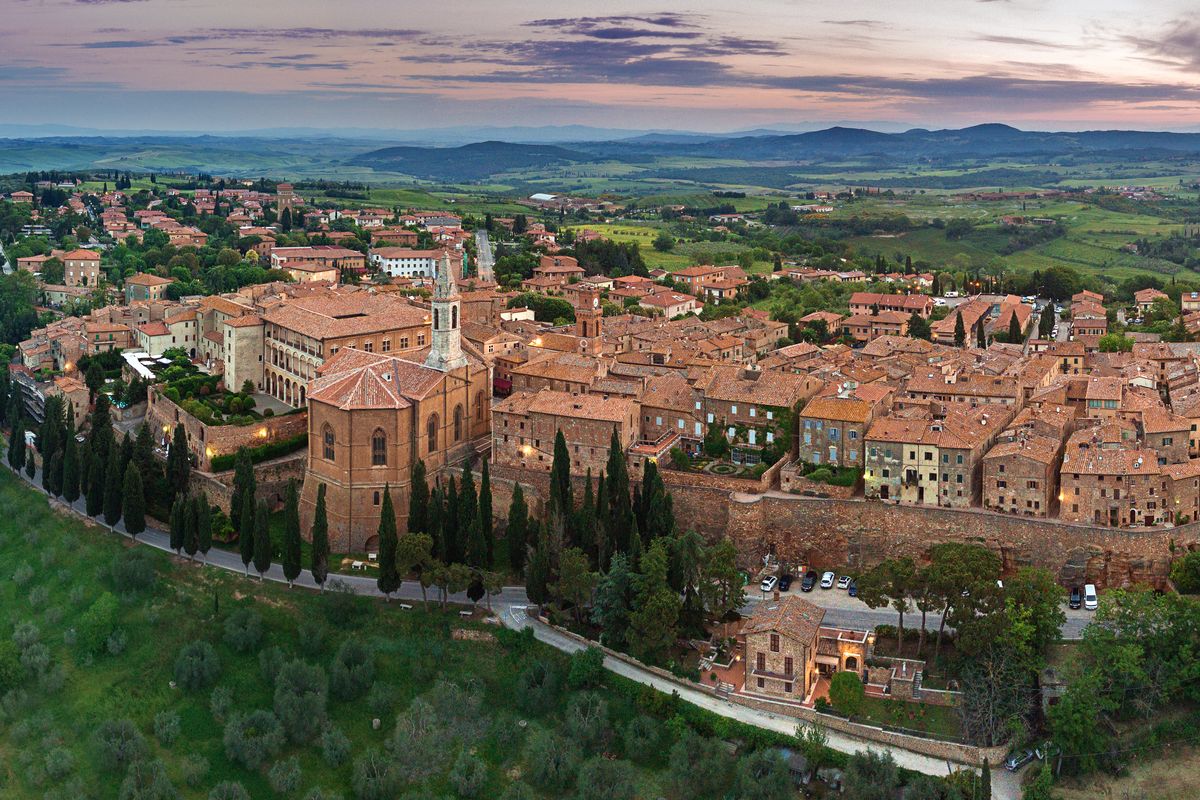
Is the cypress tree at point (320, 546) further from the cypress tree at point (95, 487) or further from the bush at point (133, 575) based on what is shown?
the cypress tree at point (95, 487)

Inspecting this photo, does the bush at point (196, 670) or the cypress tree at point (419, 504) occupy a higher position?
the cypress tree at point (419, 504)

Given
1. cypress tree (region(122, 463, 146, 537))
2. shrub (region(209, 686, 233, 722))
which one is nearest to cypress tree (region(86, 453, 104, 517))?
cypress tree (region(122, 463, 146, 537))

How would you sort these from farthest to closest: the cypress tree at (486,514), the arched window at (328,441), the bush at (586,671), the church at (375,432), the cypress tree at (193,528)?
the arched window at (328,441), the church at (375,432), the cypress tree at (193,528), the cypress tree at (486,514), the bush at (586,671)

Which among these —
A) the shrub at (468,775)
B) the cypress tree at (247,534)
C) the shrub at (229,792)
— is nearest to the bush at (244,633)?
the cypress tree at (247,534)

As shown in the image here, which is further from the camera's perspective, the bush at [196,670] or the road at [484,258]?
the road at [484,258]

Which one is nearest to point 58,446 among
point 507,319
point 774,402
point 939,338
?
point 507,319

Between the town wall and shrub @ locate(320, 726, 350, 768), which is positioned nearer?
shrub @ locate(320, 726, 350, 768)

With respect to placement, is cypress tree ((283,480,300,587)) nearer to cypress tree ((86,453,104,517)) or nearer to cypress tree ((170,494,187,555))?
cypress tree ((170,494,187,555))
